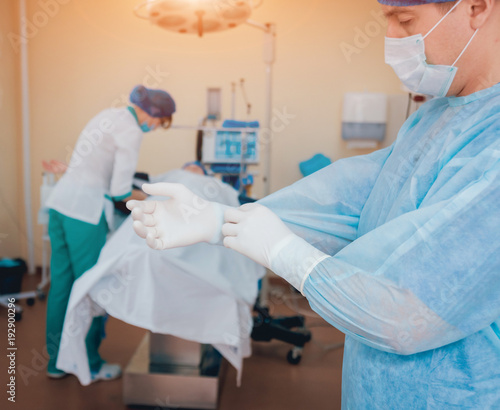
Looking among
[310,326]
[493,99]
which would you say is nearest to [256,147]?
[310,326]

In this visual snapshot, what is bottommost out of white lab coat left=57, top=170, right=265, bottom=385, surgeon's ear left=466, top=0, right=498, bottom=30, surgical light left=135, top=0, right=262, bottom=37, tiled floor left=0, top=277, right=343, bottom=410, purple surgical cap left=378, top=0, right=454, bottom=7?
tiled floor left=0, top=277, right=343, bottom=410

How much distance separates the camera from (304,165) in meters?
3.14

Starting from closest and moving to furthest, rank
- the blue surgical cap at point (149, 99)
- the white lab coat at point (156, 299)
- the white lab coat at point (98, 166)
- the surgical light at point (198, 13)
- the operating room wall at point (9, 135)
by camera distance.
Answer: the white lab coat at point (156, 299) < the surgical light at point (198, 13) < the white lab coat at point (98, 166) < the blue surgical cap at point (149, 99) < the operating room wall at point (9, 135)

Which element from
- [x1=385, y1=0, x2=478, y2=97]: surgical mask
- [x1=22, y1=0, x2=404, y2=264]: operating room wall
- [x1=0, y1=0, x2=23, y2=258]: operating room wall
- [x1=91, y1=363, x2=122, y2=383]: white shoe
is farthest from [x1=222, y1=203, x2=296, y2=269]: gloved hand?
[x1=22, y1=0, x2=404, y2=264]: operating room wall

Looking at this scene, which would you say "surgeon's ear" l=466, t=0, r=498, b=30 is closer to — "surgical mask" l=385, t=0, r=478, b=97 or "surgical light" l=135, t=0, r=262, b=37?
"surgical mask" l=385, t=0, r=478, b=97

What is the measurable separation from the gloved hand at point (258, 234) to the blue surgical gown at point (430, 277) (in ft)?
0.24

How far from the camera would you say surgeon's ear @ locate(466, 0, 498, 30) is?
620 millimetres

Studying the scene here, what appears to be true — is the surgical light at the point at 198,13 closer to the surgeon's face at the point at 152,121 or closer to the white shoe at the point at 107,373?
the surgeon's face at the point at 152,121

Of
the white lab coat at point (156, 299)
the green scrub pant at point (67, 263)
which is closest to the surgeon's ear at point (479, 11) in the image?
the white lab coat at point (156, 299)

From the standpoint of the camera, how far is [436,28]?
66 centimetres

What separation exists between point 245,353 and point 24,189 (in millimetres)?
2218

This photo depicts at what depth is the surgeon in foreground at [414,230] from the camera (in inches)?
21.3

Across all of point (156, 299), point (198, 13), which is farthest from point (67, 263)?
point (198, 13)

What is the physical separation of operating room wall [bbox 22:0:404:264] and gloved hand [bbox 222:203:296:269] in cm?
289
